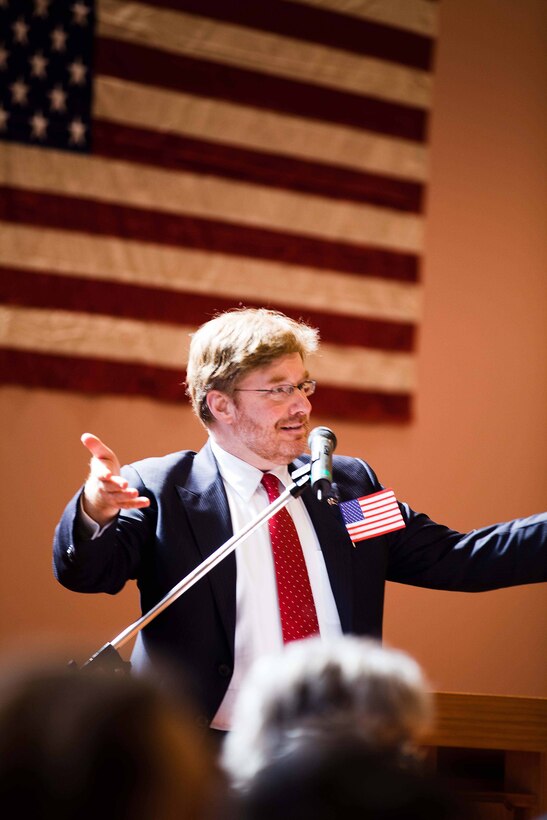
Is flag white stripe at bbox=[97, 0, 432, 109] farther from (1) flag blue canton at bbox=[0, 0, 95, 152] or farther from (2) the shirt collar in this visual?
(2) the shirt collar

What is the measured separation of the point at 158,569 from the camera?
9.61 ft

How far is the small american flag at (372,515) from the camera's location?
3045 mm

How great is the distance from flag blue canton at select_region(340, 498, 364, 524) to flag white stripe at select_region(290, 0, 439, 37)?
9.84ft

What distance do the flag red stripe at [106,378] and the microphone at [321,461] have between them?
218 cm

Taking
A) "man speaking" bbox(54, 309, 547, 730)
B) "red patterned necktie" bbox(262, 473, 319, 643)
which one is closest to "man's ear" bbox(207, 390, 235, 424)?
"man speaking" bbox(54, 309, 547, 730)

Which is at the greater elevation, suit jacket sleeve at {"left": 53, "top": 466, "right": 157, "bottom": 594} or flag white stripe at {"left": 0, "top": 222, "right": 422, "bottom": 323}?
flag white stripe at {"left": 0, "top": 222, "right": 422, "bottom": 323}

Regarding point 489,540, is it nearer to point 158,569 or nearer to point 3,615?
point 158,569

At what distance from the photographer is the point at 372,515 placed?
3094mm

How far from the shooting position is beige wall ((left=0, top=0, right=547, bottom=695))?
5.29 m

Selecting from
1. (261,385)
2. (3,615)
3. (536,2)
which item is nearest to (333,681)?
(261,385)

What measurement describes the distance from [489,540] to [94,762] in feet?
8.16

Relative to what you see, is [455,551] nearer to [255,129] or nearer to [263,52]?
[255,129]

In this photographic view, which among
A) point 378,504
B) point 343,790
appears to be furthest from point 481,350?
point 343,790

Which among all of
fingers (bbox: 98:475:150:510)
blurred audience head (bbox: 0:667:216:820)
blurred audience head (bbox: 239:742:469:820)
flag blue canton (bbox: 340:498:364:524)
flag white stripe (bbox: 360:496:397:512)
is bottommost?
flag blue canton (bbox: 340:498:364:524)
